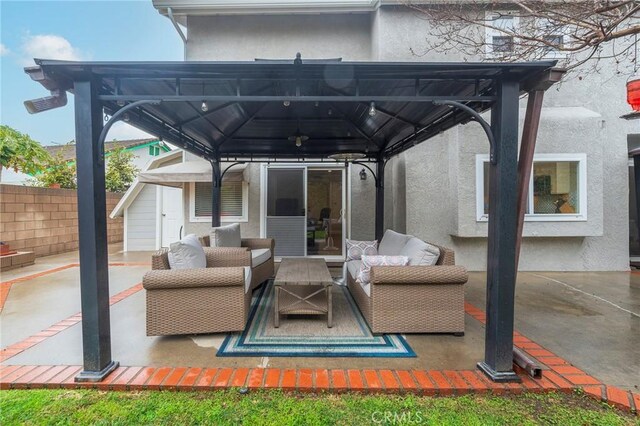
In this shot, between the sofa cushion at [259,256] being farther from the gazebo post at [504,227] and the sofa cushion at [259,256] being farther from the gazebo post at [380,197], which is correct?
the gazebo post at [504,227]

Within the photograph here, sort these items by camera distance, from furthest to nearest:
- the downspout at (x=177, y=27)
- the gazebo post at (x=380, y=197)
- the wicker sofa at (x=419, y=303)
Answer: the downspout at (x=177, y=27) → the gazebo post at (x=380, y=197) → the wicker sofa at (x=419, y=303)

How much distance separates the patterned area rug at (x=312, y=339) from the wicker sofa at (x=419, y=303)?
0.22 m

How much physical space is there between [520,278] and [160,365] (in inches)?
280

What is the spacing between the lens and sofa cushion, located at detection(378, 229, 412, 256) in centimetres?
510

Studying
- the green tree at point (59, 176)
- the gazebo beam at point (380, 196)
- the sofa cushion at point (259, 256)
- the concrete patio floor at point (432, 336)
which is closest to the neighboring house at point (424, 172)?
the gazebo beam at point (380, 196)

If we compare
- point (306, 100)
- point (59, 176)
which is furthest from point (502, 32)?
point (59, 176)

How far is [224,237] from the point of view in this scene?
19.5ft

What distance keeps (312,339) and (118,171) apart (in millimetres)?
16007

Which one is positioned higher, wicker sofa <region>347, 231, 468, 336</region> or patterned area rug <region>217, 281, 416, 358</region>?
wicker sofa <region>347, 231, 468, 336</region>

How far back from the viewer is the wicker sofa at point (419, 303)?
3797 mm

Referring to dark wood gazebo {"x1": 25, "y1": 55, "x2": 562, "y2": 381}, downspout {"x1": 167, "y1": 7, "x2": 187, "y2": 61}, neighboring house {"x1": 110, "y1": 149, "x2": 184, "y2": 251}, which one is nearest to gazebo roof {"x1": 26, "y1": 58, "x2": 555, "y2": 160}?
dark wood gazebo {"x1": 25, "y1": 55, "x2": 562, "y2": 381}

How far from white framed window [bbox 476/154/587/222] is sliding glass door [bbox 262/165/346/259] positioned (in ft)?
11.5

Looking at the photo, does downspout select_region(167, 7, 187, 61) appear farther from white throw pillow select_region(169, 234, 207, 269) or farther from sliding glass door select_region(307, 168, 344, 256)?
white throw pillow select_region(169, 234, 207, 269)

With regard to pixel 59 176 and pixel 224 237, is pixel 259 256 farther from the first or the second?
pixel 59 176
